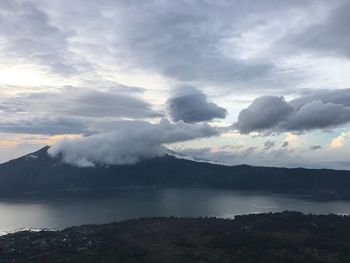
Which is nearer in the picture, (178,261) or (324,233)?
(178,261)

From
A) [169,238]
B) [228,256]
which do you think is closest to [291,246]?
[228,256]

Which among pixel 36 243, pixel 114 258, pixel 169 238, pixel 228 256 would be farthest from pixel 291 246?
pixel 36 243

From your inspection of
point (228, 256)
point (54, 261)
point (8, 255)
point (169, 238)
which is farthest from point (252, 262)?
point (8, 255)

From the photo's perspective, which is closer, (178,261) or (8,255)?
(178,261)

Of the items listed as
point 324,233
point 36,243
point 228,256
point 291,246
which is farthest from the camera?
point 324,233

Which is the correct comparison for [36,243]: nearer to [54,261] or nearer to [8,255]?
[8,255]

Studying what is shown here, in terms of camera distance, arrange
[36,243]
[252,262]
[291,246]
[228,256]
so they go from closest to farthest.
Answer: [252,262] < [228,256] < [291,246] < [36,243]

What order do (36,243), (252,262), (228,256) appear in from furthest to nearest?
(36,243) < (228,256) < (252,262)

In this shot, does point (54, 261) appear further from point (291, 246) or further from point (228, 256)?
point (291, 246)
